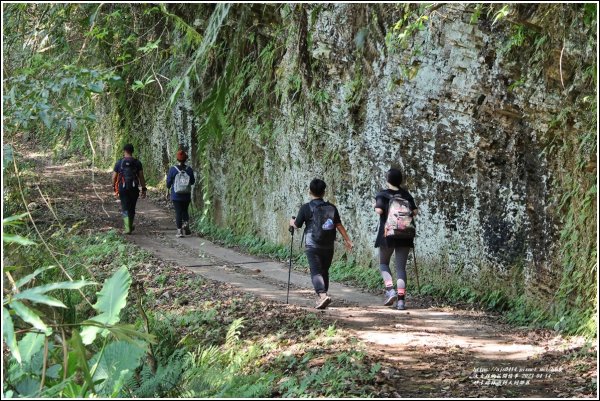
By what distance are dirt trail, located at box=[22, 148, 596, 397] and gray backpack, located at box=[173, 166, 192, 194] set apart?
1753mm

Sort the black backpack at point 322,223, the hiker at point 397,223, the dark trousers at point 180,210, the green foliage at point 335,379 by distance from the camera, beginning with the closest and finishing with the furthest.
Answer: the green foliage at point 335,379
the hiker at point 397,223
the black backpack at point 322,223
the dark trousers at point 180,210

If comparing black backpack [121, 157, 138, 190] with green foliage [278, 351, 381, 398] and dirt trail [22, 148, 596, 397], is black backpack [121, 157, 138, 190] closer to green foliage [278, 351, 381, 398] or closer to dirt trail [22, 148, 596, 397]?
dirt trail [22, 148, 596, 397]

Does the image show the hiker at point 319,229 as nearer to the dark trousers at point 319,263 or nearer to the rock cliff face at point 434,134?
the dark trousers at point 319,263

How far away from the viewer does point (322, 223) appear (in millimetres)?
9891

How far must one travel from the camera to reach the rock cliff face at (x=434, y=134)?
379 inches

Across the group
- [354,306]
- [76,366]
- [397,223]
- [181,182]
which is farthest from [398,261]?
[181,182]

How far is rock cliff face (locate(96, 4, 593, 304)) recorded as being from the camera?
962 cm

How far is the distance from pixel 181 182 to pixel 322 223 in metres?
7.25

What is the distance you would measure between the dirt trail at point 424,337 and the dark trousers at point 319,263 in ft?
1.26

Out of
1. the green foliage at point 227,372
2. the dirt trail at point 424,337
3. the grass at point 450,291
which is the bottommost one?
the green foliage at point 227,372

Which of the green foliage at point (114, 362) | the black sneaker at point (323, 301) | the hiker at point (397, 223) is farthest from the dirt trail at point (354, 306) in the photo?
the green foliage at point (114, 362)

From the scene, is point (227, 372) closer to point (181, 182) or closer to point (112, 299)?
point (112, 299)

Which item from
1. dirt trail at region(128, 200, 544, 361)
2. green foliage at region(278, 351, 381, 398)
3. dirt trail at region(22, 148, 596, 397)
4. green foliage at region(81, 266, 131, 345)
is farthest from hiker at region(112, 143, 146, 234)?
green foliage at region(278, 351, 381, 398)

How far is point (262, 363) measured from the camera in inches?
317
